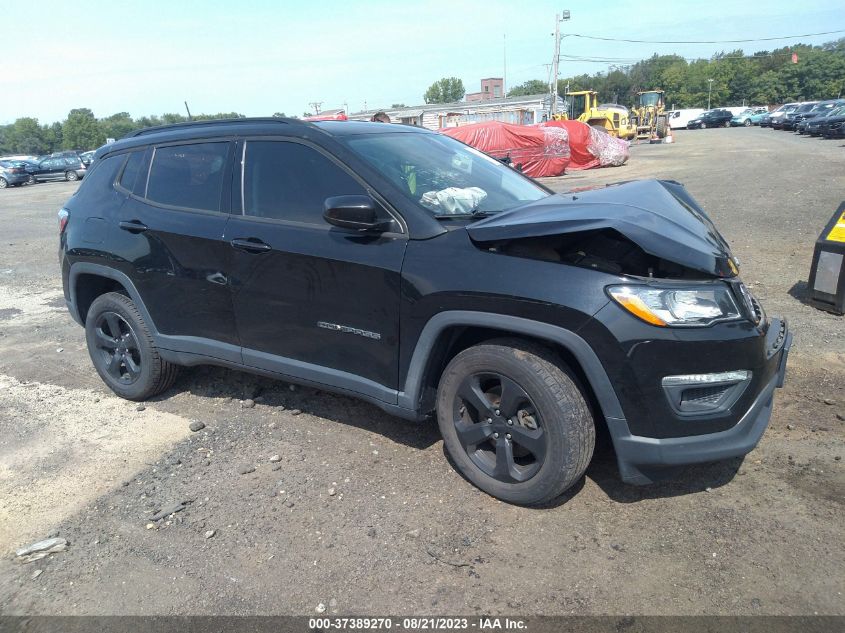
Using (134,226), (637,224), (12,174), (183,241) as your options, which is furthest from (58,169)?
(637,224)

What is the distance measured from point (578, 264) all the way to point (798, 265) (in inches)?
222

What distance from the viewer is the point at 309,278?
132 inches

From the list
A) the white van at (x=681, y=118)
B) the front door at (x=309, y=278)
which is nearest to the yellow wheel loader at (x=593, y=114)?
the white van at (x=681, y=118)

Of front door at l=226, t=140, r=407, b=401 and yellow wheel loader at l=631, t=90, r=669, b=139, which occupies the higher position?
front door at l=226, t=140, r=407, b=401

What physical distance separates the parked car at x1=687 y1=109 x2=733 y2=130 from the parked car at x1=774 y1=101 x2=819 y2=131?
15.5 meters

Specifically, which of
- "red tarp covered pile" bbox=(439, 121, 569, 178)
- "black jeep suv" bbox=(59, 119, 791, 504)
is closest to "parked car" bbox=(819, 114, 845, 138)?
"red tarp covered pile" bbox=(439, 121, 569, 178)

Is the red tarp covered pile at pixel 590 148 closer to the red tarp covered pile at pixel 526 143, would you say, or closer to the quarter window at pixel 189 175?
the red tarp covered pile at pixel 526 143

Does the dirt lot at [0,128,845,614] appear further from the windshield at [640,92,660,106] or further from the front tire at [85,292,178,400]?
the windshield at [640,92,660,106]

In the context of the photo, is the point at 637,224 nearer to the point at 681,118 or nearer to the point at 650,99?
→ the point at 650,99

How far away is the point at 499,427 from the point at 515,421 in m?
0.09

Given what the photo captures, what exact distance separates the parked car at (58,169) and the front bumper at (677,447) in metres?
37.3

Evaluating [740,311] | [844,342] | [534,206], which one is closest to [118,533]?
[534,206]

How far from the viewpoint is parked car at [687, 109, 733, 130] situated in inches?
2307

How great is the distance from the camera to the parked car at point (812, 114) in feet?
112
